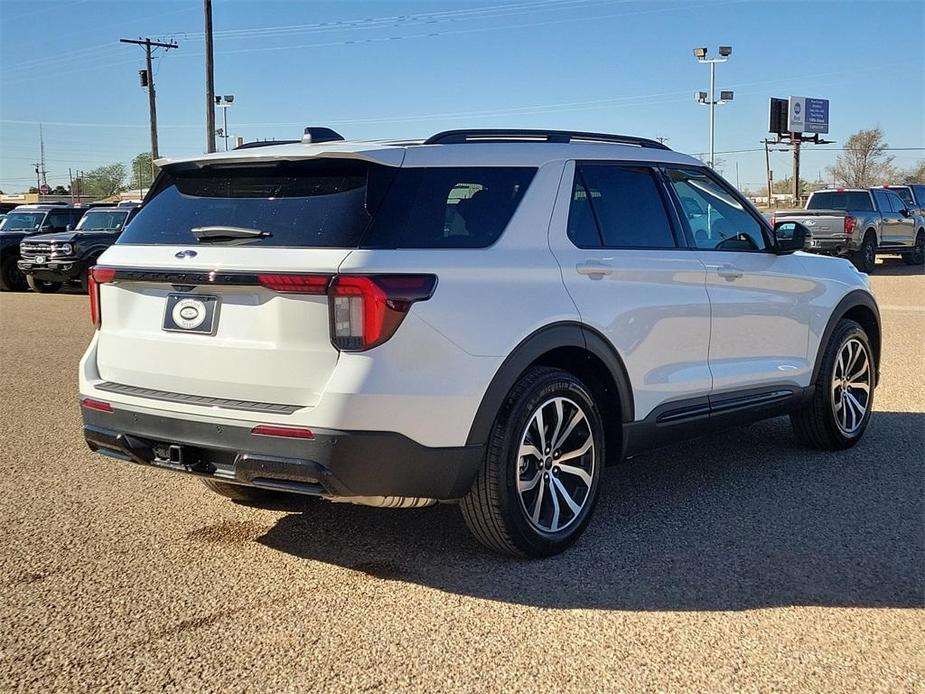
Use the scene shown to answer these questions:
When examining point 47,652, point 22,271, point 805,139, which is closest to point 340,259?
point 47,652

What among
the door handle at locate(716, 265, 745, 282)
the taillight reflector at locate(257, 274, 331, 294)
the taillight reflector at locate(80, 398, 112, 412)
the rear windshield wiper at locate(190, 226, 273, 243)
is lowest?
the taillight reflector at locate(80, 398, 112, 412)

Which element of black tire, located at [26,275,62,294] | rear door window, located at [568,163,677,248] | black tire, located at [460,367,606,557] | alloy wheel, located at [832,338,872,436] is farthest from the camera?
black tire, located at [26,275,62,294]

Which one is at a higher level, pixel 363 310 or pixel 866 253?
pixel 363 310

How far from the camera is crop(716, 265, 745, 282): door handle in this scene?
5.54m

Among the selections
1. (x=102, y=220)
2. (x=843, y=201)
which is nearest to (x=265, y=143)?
(x=102, y=220)

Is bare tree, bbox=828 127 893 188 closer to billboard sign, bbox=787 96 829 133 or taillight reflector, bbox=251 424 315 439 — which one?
billboard sign, bbox=787 96 829 133

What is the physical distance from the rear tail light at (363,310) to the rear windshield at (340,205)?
7.2 inches

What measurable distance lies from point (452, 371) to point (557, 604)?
3.33ft

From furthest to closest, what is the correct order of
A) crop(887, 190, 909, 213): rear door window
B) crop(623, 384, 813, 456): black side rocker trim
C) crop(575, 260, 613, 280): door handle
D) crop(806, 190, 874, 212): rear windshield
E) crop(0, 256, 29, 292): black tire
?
1. crop(887, 190, 909, 213): rear door window
2. crop(806, 190, 874, 212): rear windshield
3. crop(0, 256, 29, 292): black tire
4. crop(623, 384, 813, 456): black side rocker trim
5. crop(575, 260, 613, 280): door handle

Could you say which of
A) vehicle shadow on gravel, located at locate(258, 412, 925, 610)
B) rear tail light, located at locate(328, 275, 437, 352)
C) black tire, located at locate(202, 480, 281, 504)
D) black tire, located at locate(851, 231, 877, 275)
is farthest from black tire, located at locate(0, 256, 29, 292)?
rear tail light, located at locate(328, 275, 437, 352)

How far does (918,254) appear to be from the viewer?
26125mm

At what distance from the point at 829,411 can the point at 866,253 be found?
1816 cm

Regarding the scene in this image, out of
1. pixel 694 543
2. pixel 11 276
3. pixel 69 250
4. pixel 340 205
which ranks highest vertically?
pixel 340 205

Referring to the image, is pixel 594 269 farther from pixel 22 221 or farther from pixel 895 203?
pixel 895 203
